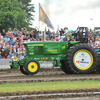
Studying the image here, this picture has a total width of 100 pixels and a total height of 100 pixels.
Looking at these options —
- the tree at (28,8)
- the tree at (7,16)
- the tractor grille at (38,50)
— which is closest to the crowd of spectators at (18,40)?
the tractor grille at (38,50)

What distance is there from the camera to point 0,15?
4238 centimetres

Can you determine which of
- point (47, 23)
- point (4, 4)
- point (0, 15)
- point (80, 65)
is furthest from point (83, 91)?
point (4, 4)

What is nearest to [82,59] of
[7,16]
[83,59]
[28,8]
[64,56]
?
[83,59]

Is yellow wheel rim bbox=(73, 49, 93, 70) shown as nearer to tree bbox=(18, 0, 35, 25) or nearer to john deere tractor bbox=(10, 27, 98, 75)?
john deere tractor bbox=(10, 27, 98, 75)

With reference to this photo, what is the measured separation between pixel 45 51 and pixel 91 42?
8466mm

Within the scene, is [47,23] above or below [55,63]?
above

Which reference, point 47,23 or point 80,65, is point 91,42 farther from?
point 80,65

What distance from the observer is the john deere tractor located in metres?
11.0

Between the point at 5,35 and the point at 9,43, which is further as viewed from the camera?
the point at 5,35

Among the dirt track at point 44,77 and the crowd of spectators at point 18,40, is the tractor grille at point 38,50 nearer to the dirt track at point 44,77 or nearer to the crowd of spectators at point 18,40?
the dirt track at point 44,77

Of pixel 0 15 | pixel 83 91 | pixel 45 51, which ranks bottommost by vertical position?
pixel 83 91

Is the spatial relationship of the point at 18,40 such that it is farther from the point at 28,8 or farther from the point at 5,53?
the point at 28,8

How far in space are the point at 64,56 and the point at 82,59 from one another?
2.76ft

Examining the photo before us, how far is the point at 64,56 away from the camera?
11.6 metres
